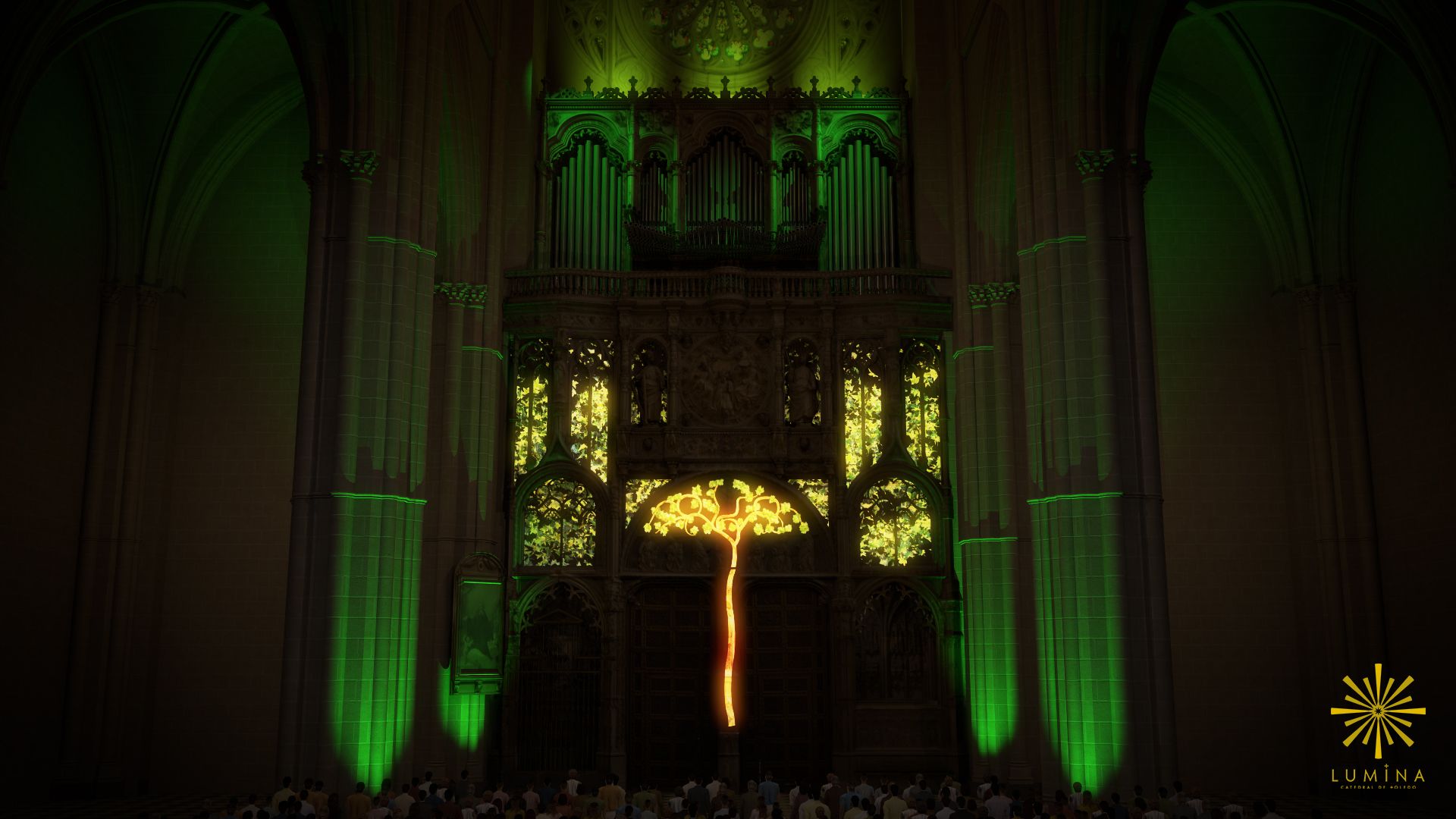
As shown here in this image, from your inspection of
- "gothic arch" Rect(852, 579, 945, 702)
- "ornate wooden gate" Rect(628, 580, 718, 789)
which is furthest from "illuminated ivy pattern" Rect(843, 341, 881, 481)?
"ornate wooden gate" Rect(628, 580, 718, 789)

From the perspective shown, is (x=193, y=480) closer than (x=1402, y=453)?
No

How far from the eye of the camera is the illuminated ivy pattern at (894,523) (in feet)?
89.6

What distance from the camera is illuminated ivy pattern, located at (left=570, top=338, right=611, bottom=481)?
27.4 meters

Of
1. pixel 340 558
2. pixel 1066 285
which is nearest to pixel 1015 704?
pixel 1066 285

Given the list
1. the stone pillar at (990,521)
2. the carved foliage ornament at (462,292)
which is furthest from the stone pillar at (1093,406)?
the carved foliage ornament at (462,292)

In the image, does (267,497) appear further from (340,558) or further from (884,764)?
(884,764)

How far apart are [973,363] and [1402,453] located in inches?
325

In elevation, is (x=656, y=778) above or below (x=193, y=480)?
below

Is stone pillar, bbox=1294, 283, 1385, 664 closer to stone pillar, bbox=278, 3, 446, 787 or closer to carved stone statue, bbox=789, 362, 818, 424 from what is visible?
carved stone statue, bbox=789, 362, 818, 424

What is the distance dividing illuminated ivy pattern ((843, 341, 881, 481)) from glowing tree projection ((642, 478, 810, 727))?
1.64 m

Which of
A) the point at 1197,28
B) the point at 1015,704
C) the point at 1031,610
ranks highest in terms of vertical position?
the point at 1197,28

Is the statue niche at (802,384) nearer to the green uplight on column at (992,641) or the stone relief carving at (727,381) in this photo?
the stone relief carving at (727,381)

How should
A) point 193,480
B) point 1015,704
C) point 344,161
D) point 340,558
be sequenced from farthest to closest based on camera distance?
point 193,480, point 1015,704, point 344,161, point 340,558

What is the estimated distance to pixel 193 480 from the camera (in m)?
27.9
